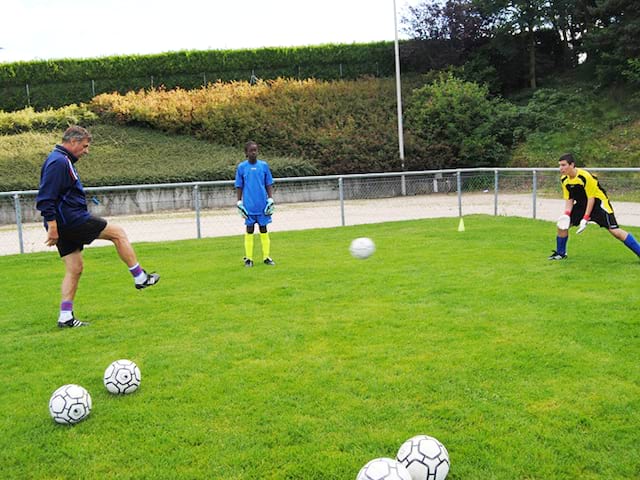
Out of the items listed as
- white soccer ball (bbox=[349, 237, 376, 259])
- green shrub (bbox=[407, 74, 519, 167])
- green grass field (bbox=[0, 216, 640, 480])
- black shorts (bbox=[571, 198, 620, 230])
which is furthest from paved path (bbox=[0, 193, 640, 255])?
green shrub (bbox=[407, 74, 519, 167])

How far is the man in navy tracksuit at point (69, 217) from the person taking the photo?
636cm

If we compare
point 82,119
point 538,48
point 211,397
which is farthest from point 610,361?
point 538,48

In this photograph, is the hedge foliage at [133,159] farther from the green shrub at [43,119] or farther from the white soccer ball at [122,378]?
the white soccer ball at [122,378]

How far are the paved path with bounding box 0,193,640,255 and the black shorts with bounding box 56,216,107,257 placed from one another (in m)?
8.64

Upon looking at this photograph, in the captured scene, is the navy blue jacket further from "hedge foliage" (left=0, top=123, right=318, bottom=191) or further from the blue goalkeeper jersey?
"hedge foliage" (left=0, top=123, right=318, bottom=191)

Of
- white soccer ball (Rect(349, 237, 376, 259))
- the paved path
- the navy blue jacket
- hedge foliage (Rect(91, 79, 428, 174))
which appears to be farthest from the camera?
hedge foliage (Rect(91, 79, 428, 174))

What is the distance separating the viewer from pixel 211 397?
4562 mm

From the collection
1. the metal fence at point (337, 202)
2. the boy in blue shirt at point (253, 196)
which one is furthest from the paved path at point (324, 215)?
the boy in blue shirt at point (253, 196)

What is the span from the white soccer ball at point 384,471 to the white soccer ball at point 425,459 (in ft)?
0.45

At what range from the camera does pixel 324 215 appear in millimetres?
19047

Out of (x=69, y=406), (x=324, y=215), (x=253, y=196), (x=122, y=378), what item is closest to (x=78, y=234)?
(x=122, y=378)

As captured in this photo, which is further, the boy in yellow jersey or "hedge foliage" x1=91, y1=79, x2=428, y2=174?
"hedge foliage" x1=91, y1=79, x2=428, y2=174

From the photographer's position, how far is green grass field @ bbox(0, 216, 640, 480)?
3.63 metres

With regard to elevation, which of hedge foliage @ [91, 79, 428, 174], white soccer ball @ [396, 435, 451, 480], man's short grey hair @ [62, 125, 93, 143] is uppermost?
hedge foliage @ [91, 79, 428, 174]
